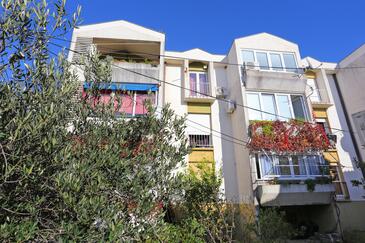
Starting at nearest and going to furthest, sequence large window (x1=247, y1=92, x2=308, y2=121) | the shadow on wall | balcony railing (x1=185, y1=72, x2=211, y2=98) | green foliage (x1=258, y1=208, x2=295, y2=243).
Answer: green foliage (x1=258, y1=208, x2=295, y2=243) → the shadow on wall → large window (x1=247, y1=92, x2=308, y2=121) → balcony railing (x1=185, y1=72, x2=211, y2=98)

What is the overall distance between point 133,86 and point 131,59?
3.01 metres

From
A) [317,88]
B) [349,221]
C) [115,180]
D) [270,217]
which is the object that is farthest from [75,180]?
[317,88]

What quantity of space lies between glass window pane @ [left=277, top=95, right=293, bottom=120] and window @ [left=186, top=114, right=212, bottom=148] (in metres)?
4.83

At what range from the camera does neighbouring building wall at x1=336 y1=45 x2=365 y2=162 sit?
54.7 ft

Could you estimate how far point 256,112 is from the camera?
14.9 meters

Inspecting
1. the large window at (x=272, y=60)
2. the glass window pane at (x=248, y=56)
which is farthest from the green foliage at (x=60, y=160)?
the large window at (x=272, y=60)

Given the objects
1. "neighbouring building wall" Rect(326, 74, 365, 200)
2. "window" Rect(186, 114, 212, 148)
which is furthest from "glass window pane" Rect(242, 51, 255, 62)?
"neighbouring building wall" Rect(326, 74, 365, 200)

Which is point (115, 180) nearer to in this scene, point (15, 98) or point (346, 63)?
point (15, 98)

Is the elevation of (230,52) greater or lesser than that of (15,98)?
greater

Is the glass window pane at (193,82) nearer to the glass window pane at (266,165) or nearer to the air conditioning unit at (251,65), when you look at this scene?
the air conditioning unit at (251,65)

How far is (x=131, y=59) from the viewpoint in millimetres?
16141

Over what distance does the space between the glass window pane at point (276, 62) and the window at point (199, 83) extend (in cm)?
487

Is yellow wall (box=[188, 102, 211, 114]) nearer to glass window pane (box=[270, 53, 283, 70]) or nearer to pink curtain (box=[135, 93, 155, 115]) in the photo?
pink curtain (box=[135, 93, 155, 115])

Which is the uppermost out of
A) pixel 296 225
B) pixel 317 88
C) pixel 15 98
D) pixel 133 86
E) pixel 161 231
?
pixel 317 88
